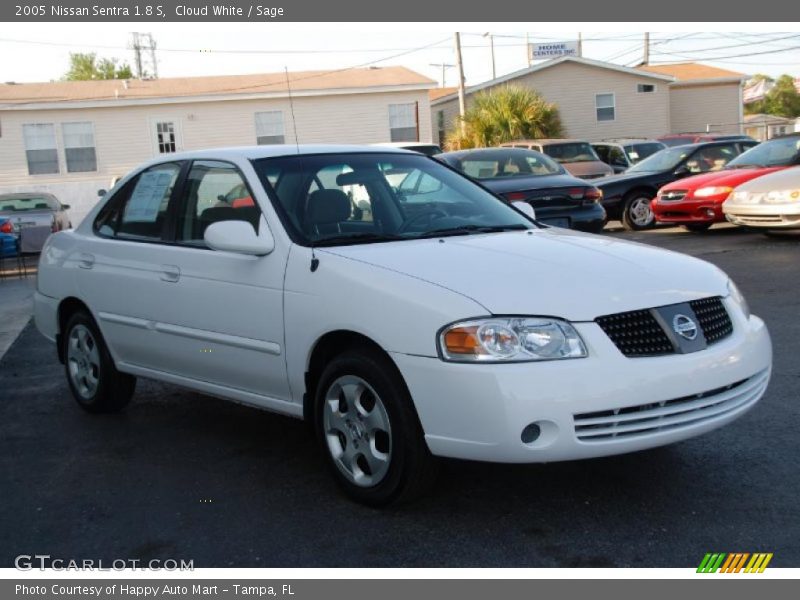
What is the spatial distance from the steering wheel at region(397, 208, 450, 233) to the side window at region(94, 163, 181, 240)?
1.50 metres

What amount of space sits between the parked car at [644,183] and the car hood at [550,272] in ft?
39.4

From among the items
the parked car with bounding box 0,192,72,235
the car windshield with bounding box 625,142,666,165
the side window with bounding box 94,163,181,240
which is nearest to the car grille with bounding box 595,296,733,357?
the side window with bounding box 94,163,181,240

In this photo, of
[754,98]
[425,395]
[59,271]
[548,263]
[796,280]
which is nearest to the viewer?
[425,395]

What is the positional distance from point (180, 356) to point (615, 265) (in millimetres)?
2405

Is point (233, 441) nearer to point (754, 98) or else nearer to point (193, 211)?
point (193, 211)

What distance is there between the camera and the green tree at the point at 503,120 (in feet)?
102

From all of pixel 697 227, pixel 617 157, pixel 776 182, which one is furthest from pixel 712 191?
pixel 617 157

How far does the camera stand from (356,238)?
4793mm

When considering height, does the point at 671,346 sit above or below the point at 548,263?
below

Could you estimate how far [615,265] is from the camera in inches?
170

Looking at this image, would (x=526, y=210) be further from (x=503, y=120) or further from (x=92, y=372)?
(x=503, y=120)

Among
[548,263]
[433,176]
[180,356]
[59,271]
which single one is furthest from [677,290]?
[59,271]

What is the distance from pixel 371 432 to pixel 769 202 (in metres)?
10.0

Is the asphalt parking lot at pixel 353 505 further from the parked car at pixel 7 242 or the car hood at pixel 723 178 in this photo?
the parked car at pixel 7 242
